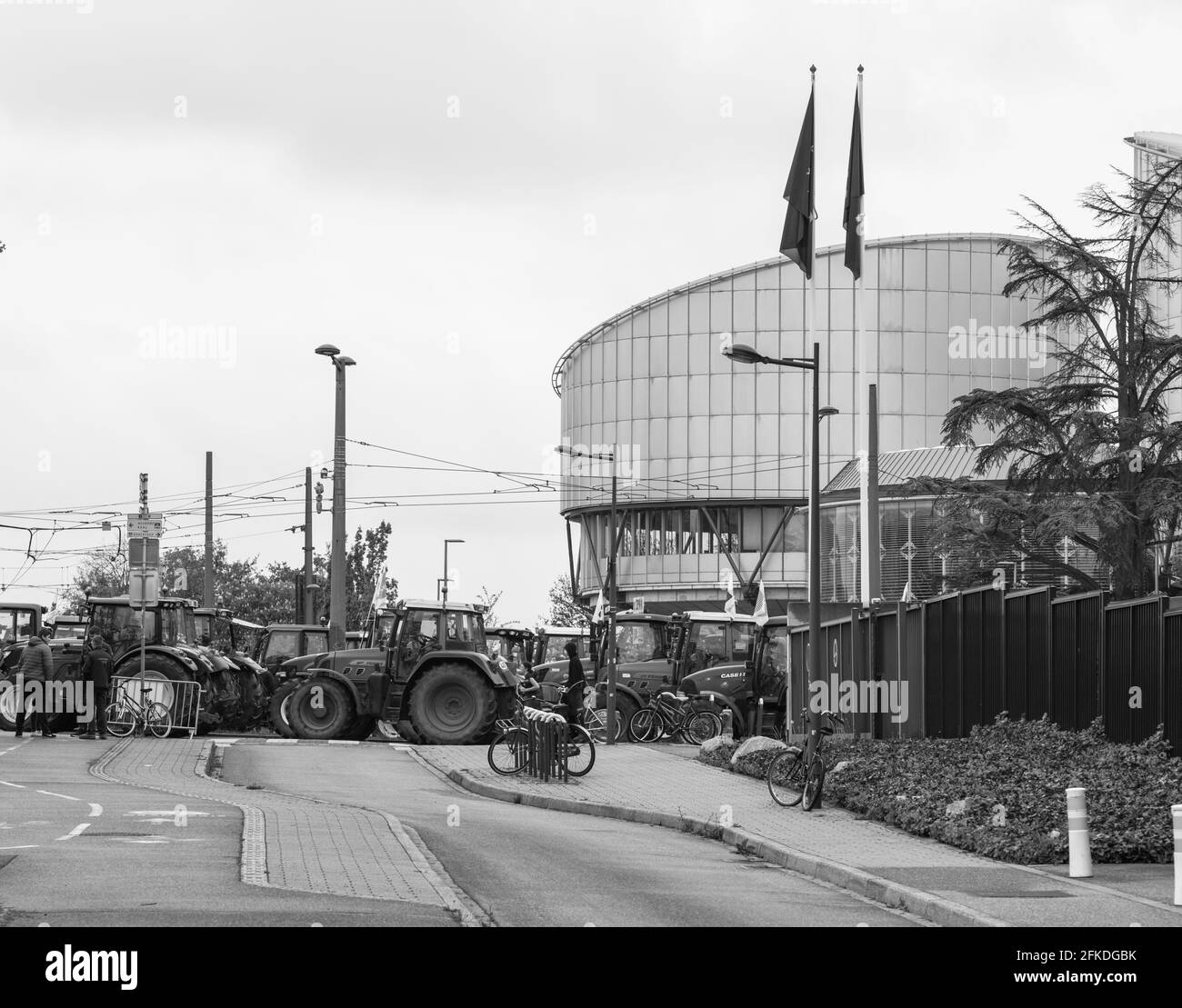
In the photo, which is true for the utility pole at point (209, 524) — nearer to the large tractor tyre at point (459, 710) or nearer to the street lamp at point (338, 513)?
the street lamp at point (338, 513)

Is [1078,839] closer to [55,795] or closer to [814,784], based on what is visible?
[814,784]

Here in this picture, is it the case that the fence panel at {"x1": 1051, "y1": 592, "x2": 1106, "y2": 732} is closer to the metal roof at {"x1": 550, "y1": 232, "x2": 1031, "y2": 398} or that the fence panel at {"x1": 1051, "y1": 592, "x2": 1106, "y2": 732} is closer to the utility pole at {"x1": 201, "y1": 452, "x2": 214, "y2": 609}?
the utility pole at {"x1": 201, "y1": 452, "x2": 214, "y2": 609}

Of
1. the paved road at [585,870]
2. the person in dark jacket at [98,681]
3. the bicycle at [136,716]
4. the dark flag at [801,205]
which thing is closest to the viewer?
the paved road at [585,870]

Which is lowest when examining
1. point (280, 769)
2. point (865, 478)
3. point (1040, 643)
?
point (280, 769)

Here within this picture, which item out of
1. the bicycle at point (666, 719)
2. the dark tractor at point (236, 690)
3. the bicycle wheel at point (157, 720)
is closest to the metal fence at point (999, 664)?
the bicycle at point (666, 719)

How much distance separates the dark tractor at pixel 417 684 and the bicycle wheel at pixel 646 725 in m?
3.09

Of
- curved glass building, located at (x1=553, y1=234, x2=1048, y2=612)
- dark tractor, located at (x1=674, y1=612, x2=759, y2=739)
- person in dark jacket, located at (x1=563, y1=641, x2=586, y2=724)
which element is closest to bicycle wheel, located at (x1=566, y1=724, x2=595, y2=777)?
person in dark jacket, located at (x1=563, y1=641, x2=586, y2=724)

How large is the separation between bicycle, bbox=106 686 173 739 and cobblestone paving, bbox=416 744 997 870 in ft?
15.7

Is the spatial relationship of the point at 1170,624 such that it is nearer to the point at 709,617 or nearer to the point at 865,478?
the point at 865,478

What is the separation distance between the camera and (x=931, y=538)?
38625 millimetres

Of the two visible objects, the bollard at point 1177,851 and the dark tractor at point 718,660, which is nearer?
the bollard at point 1177,851

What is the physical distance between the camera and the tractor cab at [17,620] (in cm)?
3828
